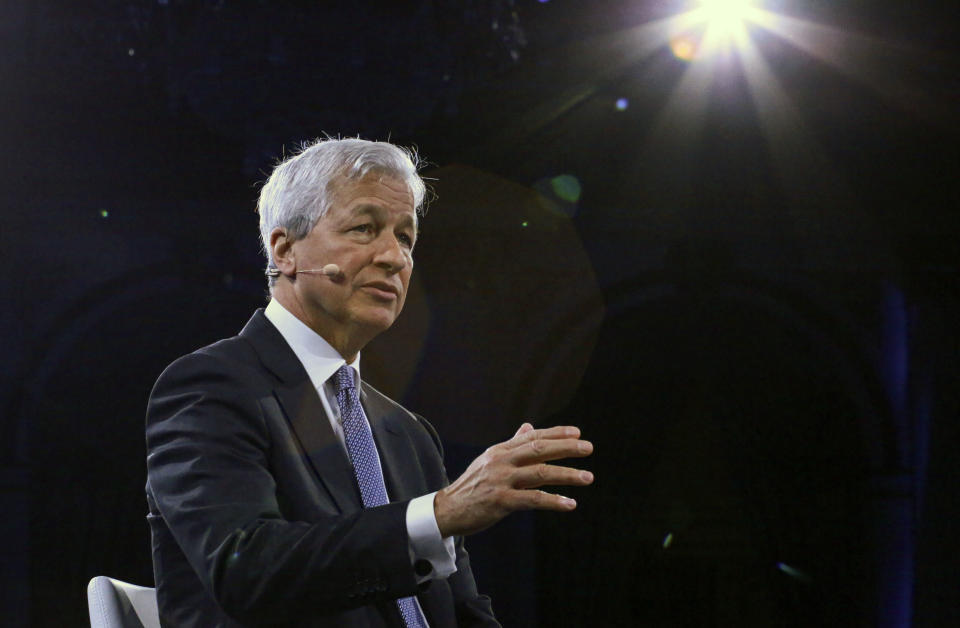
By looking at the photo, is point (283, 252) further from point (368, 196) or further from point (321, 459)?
point (321, 459)

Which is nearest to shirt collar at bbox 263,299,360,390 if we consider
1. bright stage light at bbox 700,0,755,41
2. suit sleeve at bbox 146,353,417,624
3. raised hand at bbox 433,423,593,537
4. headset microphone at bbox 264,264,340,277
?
headset microphone at bbox 264,264,340,277

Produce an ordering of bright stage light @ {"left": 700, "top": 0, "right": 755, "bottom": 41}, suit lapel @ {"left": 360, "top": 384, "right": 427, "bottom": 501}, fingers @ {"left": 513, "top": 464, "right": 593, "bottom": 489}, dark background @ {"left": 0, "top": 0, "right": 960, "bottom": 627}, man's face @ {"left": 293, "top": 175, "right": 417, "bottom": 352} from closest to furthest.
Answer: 1. fingers @ {"left": 513, "top": 464, "right": 593, "bottom": 489}
2. man's face @ {"left": 293, "top": 175, "right": 417, "bottom": 352}
3. suit lapel @ {"left": 360, "top": 384, "right": 427, "bottom": 501}
4. bright stage light @ {"left": 700, "top": 0, "right": 755, "bottom": 41}
5. dark background @ {"left": 0, "top": 0, "right": 960, "bottom": 627}

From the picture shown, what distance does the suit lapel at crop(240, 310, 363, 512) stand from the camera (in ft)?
5.08

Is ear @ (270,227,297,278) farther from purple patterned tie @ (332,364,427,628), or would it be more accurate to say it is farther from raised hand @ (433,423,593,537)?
raised hand @ (433,423,593,537)

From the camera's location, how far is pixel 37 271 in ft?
22.9

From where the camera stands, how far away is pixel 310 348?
1702 mm

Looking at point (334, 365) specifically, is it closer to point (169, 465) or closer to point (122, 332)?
point (169, 465)

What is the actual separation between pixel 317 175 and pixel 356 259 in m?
0.17

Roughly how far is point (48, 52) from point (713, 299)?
213 inches

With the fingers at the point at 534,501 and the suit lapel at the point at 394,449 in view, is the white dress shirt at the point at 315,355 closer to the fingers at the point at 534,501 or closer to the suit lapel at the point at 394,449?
the suit lapel at the point at 394,449

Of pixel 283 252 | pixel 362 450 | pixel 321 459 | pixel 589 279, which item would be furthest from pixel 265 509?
pixel 589 279

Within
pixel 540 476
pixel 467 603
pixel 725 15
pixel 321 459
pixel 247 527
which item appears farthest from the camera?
pixel 725 15

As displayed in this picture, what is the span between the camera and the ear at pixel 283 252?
1.71 m

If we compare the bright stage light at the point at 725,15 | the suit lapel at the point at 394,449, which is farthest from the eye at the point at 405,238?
the bright stage light at the point at 725,15
